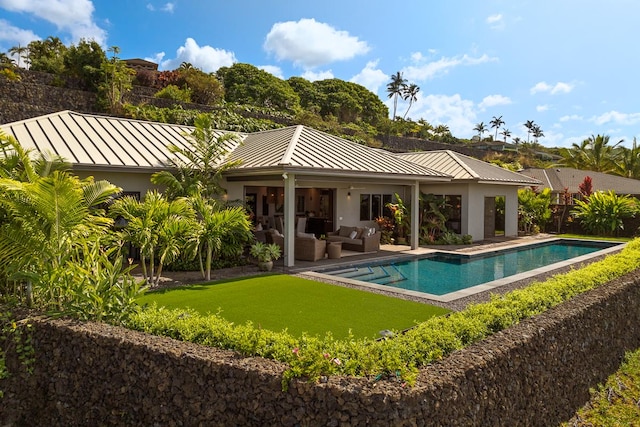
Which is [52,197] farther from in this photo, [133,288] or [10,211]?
[133,288]

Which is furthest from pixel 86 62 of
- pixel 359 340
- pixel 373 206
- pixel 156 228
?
pixel 359 340

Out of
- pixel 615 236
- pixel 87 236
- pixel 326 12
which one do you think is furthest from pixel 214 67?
pixel 87 236

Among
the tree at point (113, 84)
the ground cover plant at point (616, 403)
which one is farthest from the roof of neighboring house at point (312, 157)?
the tree at point (113, 84)

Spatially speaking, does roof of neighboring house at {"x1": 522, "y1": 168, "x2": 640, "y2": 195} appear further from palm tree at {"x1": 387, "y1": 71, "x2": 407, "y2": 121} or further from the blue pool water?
palm tree at {"x1": 387, "y1": 71, "x2": 407, "y2": 121}

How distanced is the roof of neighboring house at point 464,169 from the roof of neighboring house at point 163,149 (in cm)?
289

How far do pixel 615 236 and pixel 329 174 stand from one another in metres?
20.3

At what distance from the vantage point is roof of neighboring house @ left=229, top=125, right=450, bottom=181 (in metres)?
13.6

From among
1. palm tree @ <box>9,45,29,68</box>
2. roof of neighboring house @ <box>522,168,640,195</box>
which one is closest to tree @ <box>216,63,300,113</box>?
palm tree @ <box>9,45,29,68</box>

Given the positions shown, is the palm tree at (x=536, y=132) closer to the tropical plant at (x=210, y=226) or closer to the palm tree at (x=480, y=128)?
the palm tree at (x=480, y=128)

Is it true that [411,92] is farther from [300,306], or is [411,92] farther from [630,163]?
[300,306]

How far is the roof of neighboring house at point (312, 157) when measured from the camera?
13.6 meters

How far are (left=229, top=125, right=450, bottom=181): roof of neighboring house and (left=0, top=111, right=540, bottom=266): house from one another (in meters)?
0.04

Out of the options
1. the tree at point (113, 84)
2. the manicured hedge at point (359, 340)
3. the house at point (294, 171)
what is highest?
the tree at point (113, 84)

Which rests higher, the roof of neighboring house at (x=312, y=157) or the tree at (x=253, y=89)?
the tree at (x=253, y=89)
